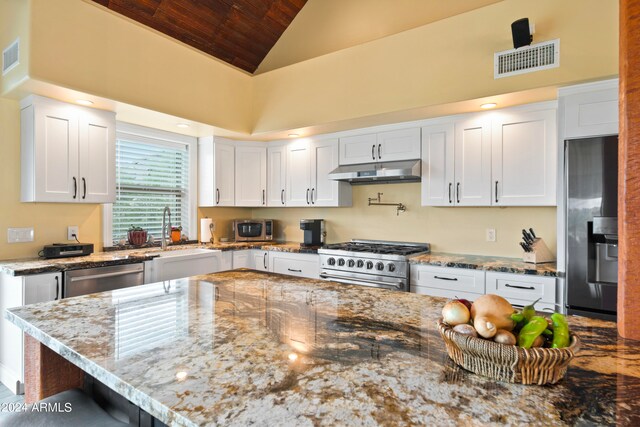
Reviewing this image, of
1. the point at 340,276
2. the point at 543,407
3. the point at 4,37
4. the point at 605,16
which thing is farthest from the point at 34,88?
the point at 605,16

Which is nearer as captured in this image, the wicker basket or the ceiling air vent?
the wicker basket

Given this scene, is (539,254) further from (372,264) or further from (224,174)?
(224,174)

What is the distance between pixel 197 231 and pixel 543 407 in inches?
170

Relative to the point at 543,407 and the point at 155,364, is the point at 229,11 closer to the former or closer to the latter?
the point at 155,364

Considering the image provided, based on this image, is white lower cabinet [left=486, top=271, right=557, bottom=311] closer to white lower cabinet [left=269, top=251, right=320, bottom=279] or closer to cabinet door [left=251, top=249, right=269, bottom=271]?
white lower cabinet [left=269, top=251, right=320, bottom=279]

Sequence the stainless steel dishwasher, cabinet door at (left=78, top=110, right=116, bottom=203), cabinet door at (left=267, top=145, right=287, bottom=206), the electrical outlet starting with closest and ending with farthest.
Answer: the stainless steel dishwasher, cabinet door at (left=78, top=110, right=116, bottom=203), the electrical outlet, cabinet door at (left=267, top=145, right=287, bottom=206)

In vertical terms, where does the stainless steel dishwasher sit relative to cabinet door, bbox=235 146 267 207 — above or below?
below


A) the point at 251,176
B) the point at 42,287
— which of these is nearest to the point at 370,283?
the point at 251,176

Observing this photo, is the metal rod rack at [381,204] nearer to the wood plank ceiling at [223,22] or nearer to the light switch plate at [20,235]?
the wood plank ceiling at [223,22]

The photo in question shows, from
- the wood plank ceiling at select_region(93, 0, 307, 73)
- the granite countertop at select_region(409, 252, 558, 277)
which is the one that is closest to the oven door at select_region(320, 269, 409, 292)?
the granite countertop at select_region(409, 252, 558, 277)

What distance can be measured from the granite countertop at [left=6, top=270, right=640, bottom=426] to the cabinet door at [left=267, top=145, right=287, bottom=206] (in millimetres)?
2921

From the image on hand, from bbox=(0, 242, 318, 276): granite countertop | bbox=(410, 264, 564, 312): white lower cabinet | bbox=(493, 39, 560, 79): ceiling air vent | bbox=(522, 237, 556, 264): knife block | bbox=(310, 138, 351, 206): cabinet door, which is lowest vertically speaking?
bbox=(410, 264, 564, 312): white lower cabinet

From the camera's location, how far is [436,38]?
301 cm

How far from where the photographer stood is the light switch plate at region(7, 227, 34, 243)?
296 cm
